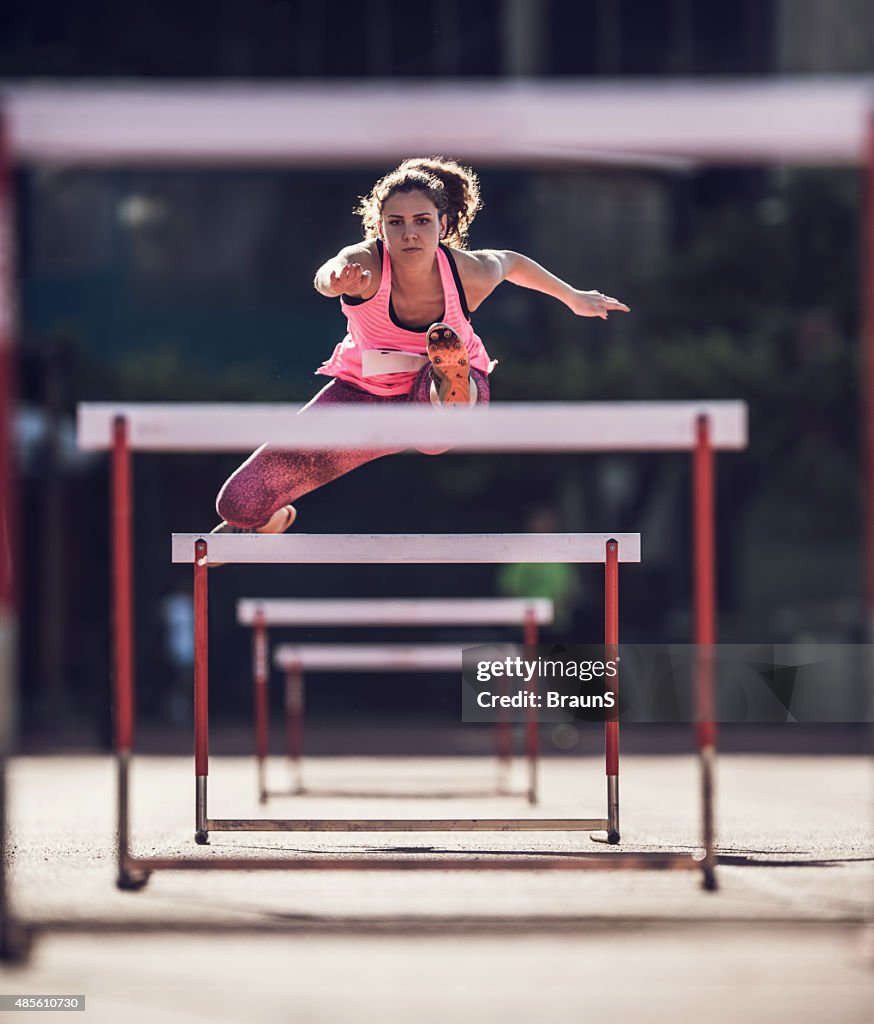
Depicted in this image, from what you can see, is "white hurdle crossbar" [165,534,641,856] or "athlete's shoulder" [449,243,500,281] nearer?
"white hurdle crossbar" [165,534,641,856]

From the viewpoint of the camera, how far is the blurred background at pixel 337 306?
19.2 meters

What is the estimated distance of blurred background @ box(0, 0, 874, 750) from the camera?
1917 cm

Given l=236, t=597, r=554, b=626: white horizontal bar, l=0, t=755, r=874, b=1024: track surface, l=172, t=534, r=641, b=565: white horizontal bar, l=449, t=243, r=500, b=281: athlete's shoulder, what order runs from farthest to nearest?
l=236, t=597, r=554, b=626: white horizontal bar
l=449, t=243, r=500, b=281: athlete's shoulder
l=172, t=534, r=641, b=565: white horizontal bar
l=0, t=755, r=874, b=1024: track surface

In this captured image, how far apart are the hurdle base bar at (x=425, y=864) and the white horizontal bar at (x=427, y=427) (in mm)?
1001

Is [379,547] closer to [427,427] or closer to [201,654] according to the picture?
[201,654]

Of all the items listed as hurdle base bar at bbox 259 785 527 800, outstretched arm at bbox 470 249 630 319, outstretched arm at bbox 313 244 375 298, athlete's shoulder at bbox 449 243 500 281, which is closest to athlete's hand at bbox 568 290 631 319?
outstretched arm at bbox 470 249 630 319

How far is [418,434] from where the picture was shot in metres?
4.24

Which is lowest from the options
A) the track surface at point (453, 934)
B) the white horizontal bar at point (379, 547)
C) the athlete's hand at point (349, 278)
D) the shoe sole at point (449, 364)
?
the track surface at point (453, 934)

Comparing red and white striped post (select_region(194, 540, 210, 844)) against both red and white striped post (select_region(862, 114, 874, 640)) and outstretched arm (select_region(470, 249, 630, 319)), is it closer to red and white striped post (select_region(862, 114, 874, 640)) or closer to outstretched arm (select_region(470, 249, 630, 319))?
outstretched arm (select_region(470, 249, 630, 319))

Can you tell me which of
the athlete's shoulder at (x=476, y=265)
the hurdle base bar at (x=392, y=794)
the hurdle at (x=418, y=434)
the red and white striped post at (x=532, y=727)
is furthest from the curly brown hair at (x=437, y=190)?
the hurdle base bar at (x=392, y=794)

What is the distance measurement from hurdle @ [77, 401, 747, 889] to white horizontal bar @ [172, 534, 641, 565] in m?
0.54

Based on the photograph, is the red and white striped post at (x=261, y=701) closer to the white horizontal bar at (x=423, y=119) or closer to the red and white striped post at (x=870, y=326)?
the white horizontal bar at (x=423, y=119)

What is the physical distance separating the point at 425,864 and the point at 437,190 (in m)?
2.17

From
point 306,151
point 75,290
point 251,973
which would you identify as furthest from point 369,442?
point 75,290
